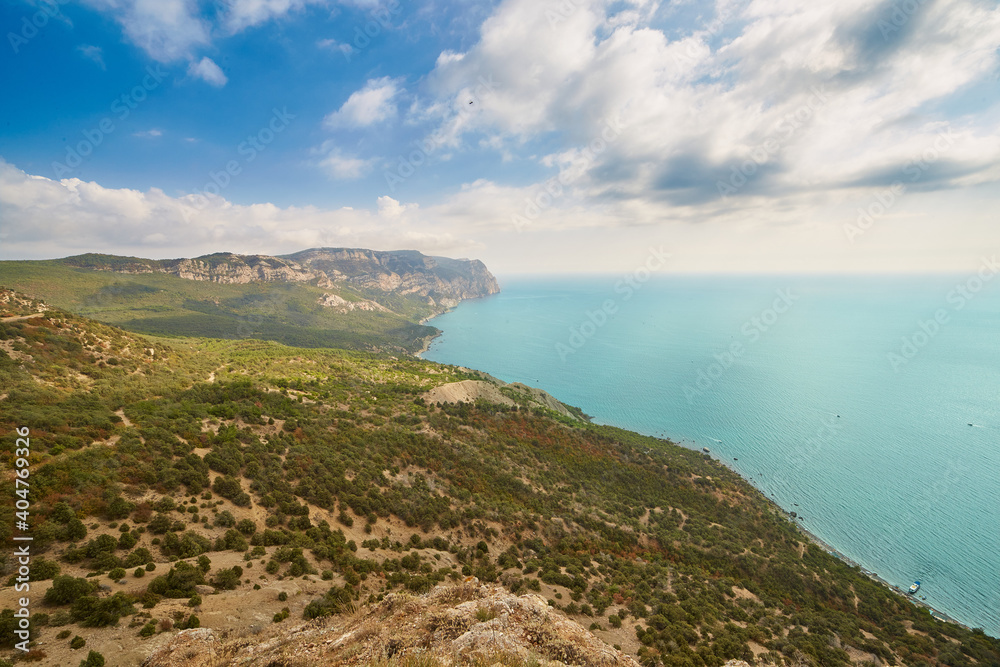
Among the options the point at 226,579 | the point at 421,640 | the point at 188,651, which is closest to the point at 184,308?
the point at 226,579

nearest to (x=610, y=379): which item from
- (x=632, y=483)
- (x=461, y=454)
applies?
(x=632, y=483)

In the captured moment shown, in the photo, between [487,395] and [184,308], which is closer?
[487,395]

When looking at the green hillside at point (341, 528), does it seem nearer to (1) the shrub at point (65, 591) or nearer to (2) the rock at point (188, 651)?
(1) the shrub at point (65, 591)

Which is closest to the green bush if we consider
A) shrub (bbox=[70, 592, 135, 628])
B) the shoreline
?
shrub (bbox=[70, 592, 135, 628])

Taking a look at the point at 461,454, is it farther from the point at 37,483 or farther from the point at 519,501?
the point at 37,483

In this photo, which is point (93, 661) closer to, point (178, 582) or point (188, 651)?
point (188, 651)

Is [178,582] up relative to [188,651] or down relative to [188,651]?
down

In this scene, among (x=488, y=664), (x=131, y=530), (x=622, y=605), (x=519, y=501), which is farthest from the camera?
(x=519, y=501)
